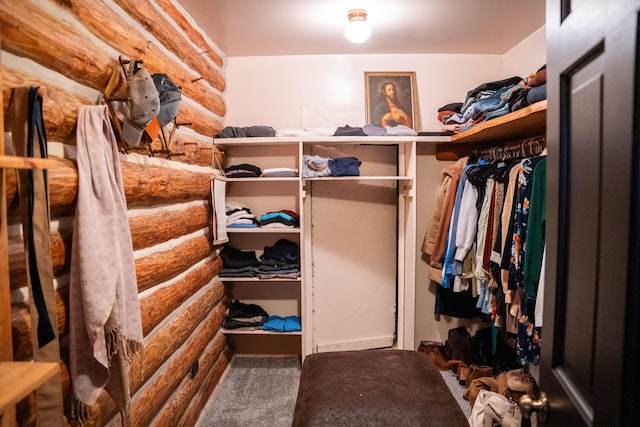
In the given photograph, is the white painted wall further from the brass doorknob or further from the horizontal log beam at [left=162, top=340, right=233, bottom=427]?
the brass doorknob

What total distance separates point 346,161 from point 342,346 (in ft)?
5.34

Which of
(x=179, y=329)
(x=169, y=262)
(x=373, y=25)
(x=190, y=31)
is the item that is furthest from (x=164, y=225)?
(x=373, y=25)

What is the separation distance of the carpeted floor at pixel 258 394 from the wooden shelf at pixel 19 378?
1.81 meters

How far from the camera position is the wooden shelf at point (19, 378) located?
0.77 meters

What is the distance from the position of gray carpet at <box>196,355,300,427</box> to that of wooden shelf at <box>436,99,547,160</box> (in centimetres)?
224

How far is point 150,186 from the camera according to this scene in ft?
5.96

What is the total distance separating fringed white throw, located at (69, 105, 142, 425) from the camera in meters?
1.23

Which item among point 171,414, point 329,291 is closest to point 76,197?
point 171,414

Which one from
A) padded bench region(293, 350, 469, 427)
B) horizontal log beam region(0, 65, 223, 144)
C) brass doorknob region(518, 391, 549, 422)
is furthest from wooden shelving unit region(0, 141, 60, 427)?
brass doorknob region(518, 391, 549, 422)

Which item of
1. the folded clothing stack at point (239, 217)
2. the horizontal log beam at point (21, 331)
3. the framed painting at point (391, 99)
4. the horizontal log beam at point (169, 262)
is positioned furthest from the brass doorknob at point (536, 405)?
the framed painting at point (391, 99)

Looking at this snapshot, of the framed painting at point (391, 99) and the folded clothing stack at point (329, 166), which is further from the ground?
the framed painting at point (391, 99)

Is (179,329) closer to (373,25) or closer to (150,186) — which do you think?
(150,186)

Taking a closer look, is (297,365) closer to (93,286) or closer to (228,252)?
(228,252)

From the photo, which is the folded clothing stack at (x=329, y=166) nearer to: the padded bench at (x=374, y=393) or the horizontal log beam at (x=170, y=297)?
the horizontal log beam at (x=170, y=297)
